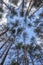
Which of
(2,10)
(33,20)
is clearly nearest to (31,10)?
(33,20)

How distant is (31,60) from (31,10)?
49cm

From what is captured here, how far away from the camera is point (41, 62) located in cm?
249

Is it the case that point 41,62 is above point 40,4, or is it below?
below

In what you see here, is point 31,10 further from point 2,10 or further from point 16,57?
point 16,57

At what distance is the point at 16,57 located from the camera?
2.53 metres

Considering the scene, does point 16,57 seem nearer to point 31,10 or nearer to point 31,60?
point 31,60

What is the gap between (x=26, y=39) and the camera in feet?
8.46

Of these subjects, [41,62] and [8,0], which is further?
[8,0]

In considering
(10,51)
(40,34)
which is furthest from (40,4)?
(10,51)

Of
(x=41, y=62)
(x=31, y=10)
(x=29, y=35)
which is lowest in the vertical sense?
(x=41, y=62)

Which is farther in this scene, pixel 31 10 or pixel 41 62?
pixel 31 10

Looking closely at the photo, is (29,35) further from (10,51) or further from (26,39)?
(10,51)

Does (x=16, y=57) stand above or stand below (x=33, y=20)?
below

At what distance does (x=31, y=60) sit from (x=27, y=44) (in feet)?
0.52
